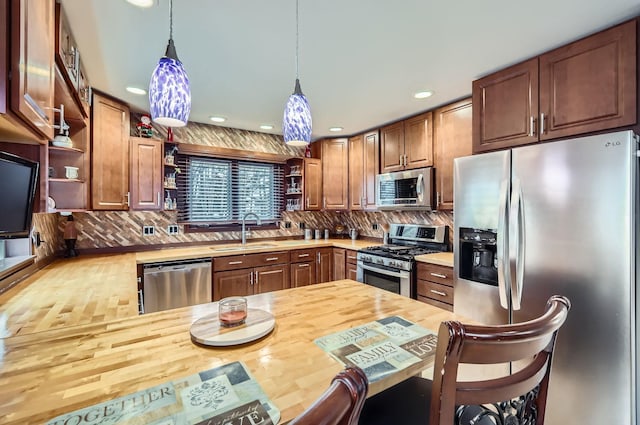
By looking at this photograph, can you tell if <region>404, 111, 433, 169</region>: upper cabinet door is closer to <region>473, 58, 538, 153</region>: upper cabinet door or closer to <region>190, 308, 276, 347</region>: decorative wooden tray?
<region>473, 58, 538, 153</region>: upper cabinet door

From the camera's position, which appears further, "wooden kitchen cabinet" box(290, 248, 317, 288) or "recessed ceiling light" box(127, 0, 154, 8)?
"wooden kitchen cabinet" box(290, 248, 317, 288)

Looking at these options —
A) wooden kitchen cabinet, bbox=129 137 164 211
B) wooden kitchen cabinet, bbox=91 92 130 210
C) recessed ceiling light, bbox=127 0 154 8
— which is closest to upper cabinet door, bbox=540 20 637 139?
recessed ceiling light, bbox=127 0 154 8

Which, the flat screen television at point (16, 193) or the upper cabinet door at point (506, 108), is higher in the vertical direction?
the upper cabinet door at point (506, 108)

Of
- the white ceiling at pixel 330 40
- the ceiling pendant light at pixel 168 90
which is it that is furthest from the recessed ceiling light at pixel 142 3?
the ceiling pendant light at pixel 168 90

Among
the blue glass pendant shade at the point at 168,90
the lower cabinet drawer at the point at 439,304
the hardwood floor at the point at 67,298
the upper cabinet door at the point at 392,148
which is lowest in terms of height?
the lower cabinet drawer at the point at 439,304

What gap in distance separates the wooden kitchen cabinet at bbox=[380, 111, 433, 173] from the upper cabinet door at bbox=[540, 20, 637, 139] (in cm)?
116

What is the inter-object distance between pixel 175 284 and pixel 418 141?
2930 millimetres

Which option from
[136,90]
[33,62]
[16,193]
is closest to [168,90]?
[33,62]

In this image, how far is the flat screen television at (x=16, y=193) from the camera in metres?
1.38

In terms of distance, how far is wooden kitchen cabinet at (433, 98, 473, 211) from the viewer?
2655 millimetres

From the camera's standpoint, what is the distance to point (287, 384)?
76 centimetres

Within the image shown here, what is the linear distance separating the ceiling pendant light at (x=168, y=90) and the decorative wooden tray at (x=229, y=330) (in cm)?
81

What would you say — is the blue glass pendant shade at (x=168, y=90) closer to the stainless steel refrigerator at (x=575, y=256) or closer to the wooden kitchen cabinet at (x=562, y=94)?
the stainless steel refrigerator at (x=575, y=256)

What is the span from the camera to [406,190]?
3.21 meters
